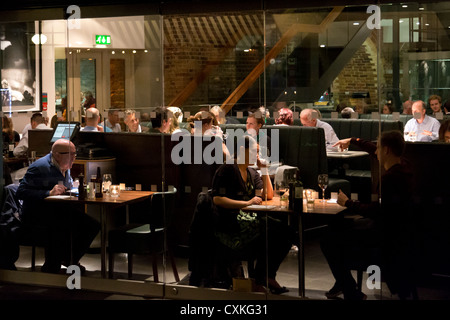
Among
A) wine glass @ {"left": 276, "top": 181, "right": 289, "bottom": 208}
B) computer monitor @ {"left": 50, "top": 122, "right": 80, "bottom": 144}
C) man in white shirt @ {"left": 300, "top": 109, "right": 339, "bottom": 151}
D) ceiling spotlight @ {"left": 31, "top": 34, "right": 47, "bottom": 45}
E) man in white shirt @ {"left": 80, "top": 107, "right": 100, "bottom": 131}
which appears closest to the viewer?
man in white shirt @ {"left": 300, "top": 109, "right": 339, "bottom": 151}

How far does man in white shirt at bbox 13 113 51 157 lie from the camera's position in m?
7.48

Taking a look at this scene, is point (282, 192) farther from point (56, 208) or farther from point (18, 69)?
point (18, 69)

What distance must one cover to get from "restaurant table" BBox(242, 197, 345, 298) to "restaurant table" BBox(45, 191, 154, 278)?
107 cm

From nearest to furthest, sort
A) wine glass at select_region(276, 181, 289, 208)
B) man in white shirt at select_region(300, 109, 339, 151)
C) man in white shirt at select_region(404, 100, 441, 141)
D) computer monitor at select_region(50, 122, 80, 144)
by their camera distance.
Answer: man in white shirt at select_region(404, 100, 441, 141) < man in white shirt at select_region(300, 109, 339, 151) < wine glass at select_region(276, 181, 289, 208) < computer monitor at select_region(50, 122, 80, 144)

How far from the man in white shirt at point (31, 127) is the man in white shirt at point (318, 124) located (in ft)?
8.26

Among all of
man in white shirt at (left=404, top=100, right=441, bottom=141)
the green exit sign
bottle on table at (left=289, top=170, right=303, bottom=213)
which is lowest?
bottle on table at (left=289, top=170, right=303, bottom=213)

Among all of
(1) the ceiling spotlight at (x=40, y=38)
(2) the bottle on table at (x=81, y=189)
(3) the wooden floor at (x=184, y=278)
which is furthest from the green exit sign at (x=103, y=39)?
(3) the wooden floor at (x=184, y=278)

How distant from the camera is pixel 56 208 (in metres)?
7.28

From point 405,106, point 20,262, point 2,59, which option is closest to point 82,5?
point 2,59

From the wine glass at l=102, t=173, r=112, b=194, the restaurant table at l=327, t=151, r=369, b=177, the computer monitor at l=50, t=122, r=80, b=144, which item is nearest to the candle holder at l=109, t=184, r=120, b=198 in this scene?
the wine glass at l=102, t=173, r=112, b=194

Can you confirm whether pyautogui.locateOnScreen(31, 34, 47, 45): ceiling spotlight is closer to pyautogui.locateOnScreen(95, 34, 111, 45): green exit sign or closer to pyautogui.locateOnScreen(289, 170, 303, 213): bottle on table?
pyautogui.locateOnScreen(95, 34, 111, 45): green exit sign

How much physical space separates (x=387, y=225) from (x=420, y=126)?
800 mm

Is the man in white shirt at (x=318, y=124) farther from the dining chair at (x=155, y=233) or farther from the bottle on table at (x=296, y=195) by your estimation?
the dining chair at (x=155, y=233)

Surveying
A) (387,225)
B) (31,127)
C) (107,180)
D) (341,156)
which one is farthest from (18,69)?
(387,225)
